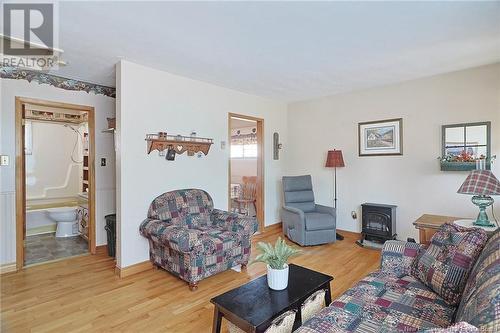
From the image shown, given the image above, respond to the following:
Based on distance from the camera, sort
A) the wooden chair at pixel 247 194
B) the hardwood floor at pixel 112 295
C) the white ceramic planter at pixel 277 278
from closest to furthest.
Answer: the white ceramic planter at pixel 277 278
the hardwood floor at pixel 112 295
the wooden chair at pixel 247 194

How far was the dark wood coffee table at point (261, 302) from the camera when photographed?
149cm

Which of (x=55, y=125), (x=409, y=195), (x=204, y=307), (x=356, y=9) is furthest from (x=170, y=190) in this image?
(x=55, y=125)

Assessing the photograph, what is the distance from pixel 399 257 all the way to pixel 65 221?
5015 mm

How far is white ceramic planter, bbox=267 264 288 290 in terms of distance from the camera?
70.7 inches

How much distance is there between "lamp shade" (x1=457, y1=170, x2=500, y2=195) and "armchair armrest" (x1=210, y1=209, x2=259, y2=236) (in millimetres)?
2163

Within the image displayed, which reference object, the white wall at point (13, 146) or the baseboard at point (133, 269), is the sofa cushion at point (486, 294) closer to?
the baseboard at point (133, 269)

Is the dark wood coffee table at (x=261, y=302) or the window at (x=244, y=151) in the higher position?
the window at (x=244, y=151)

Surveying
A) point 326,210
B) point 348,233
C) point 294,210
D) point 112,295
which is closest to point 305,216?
point 294,210

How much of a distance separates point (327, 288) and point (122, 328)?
161cm

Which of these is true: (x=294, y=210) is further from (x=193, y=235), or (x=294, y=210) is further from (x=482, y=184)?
(x=482, y=184)

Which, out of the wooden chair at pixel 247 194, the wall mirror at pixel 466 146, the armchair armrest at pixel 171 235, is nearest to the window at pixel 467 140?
the wall mirror at pixel 466 146

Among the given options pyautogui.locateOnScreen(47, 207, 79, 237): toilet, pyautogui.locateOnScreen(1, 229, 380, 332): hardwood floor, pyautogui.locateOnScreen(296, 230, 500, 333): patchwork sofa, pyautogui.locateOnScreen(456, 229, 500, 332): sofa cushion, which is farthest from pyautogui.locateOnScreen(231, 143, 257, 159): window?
pyautogui.locateOnScreen(456, 229, 500, 332): sofa cushion

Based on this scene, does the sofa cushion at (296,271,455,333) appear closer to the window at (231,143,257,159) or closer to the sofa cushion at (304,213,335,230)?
the sofa cushion at (304,213,335,230)

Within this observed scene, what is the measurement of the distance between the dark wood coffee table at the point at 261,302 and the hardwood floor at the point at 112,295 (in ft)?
1.80
